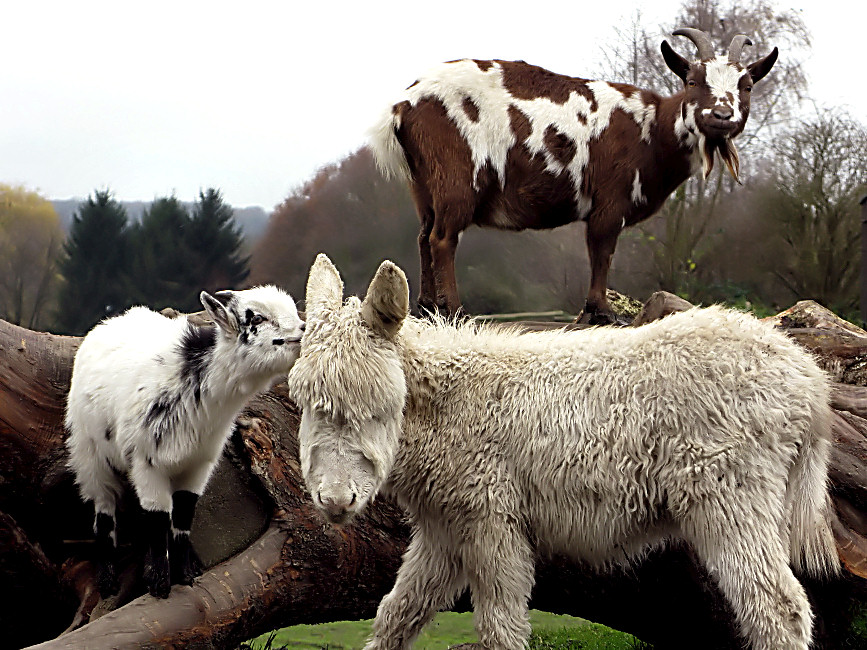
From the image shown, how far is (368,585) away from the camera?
17.3ft

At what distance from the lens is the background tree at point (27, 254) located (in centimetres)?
1514

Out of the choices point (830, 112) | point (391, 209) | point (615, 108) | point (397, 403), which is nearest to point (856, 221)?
point (830, 112)

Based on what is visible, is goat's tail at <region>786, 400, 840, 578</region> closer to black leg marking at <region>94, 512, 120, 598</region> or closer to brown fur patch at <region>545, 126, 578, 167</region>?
brown fur patch at <region>545, 126, 578, 167</region>

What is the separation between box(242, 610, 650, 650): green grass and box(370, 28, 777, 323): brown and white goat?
2742 mm

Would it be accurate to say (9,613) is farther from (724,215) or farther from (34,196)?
(724,215)

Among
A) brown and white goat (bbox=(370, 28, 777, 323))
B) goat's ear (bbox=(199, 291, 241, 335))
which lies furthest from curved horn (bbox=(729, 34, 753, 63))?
goat's ear (bbox=(199, 291, 241, 335))

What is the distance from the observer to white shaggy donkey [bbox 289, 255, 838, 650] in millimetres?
3352

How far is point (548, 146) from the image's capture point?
598 centimetres

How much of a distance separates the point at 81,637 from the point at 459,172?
358 centimetres

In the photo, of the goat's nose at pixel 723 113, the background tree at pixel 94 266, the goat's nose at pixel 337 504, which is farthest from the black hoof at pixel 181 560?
the background tree at pixel 94 266

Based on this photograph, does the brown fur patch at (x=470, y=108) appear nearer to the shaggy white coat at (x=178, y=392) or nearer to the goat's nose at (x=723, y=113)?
the goat's nose at (x=723, y=113)

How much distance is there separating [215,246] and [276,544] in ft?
40.4

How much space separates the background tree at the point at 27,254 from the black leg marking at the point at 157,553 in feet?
39.3

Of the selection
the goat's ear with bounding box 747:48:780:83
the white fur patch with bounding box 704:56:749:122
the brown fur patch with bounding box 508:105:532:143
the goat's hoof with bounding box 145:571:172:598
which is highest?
the goat's ear with bounding box 747:48:780:83
